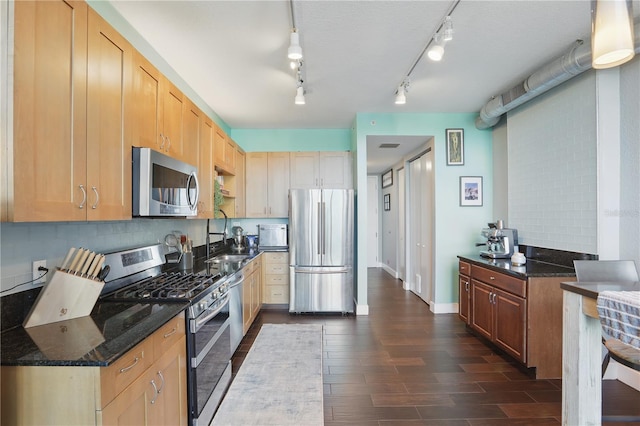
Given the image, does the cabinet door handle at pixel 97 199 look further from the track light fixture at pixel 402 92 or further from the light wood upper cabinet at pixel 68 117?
the track light fixture at pixel 402 92

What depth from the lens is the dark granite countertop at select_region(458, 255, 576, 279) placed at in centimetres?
266

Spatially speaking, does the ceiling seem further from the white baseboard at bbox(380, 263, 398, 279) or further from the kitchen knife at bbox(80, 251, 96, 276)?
the white baseboard at bbox(380, 263, 398, 279)

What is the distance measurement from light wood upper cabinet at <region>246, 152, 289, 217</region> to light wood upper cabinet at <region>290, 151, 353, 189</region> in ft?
1.00

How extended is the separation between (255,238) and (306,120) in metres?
1.98

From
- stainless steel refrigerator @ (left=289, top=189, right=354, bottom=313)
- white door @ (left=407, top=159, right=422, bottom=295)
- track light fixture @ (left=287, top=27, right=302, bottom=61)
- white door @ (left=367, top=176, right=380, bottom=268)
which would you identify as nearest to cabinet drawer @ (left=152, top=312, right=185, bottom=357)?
track light fixture @ (left=287, top=27, right=302, bottom=61)

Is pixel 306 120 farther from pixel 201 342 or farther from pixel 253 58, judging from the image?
pixel 201 342

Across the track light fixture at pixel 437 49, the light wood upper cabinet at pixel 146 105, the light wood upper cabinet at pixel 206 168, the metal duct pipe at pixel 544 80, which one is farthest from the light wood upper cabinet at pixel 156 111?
the metal duct pipe at pixel 544 80

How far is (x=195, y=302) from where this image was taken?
1.90m

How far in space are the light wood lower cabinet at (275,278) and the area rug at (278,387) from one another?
1.73 m

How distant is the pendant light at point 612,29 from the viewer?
1.12m

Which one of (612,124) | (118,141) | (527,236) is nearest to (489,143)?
(527,236)

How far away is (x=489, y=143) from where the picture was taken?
4.35m

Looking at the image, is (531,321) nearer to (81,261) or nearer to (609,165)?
(609,165)

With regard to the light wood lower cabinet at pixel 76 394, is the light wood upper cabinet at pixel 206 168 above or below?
above
